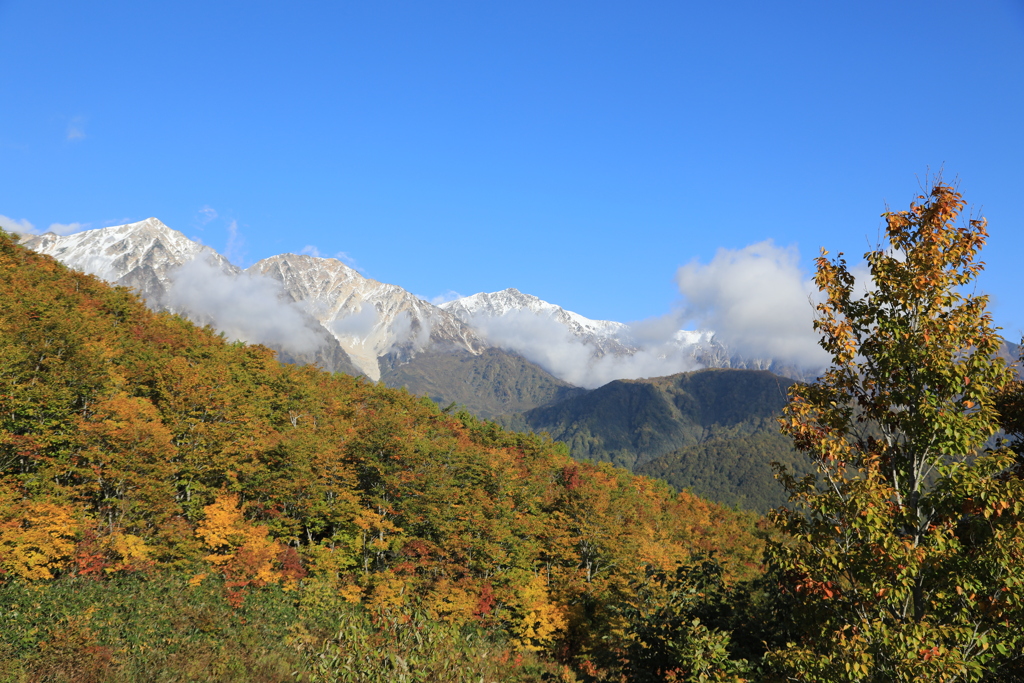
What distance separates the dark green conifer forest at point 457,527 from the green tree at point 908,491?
52mm

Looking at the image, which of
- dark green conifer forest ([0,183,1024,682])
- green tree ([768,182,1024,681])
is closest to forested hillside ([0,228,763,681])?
dark green conifer forest ([0,183,1024,682])

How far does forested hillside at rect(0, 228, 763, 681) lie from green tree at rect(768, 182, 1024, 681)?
6743 millimetres

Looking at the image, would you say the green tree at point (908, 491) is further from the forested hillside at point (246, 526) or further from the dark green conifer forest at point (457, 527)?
the forested hillside at point (246, 526)

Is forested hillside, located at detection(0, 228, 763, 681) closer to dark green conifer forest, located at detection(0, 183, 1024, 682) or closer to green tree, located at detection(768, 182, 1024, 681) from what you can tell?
dark green conifer forest, located at detection(0, 183, 1024, 682)

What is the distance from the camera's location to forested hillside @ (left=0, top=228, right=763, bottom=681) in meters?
26.7

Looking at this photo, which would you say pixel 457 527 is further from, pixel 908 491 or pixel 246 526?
pixel 908 491

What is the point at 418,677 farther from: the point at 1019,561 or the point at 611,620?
the point at 611,620

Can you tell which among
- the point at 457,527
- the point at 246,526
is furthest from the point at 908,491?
the point at 457,527

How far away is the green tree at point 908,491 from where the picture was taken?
8320 millimetres

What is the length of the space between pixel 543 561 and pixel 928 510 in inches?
2289

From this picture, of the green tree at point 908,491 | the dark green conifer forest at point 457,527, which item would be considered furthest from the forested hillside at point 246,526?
the green tree at point 908,491

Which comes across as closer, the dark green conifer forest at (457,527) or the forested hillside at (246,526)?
the dark green conifer forest at (457,527)

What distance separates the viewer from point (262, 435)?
171 ft

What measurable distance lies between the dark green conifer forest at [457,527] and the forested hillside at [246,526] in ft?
0.83
